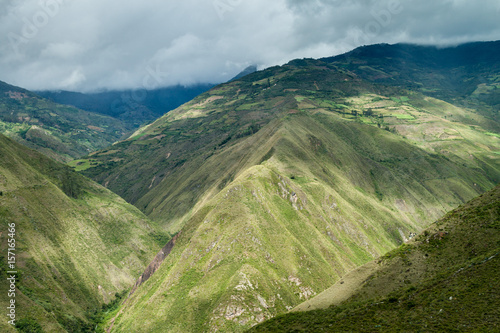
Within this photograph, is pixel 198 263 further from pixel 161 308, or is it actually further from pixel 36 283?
pixel 36 283

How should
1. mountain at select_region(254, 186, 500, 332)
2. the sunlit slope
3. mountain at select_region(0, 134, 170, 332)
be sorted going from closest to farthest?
mountain at select_region(254, 186, 500, 332)
the sunlit slope
mountain at select_region(0, 134, 170, 332)

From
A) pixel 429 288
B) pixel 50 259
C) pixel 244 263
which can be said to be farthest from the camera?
pixel 50 259

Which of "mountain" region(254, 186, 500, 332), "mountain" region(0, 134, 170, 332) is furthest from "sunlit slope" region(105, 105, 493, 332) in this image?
"mountain" region(0, 134, 170, 332)

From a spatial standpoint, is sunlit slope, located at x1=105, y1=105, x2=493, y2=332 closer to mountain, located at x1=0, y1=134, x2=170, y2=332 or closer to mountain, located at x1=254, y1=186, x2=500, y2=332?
mountain, located at x1=254, y1=186, x2=500, y2=332

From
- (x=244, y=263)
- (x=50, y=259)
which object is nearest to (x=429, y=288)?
(x=244, y=263)

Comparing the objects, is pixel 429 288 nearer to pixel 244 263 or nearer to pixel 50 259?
pixel 244 263

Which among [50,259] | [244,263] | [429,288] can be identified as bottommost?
[244,263]

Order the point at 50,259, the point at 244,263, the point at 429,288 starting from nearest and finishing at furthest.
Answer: the point at 429,288 → the point at 244,263 → the point at 50,259
